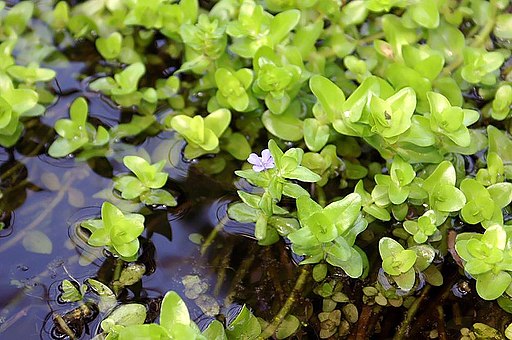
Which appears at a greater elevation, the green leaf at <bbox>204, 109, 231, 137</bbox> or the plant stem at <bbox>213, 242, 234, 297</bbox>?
the green leaf at <bbox>204, 109, 231, 137</bbox>

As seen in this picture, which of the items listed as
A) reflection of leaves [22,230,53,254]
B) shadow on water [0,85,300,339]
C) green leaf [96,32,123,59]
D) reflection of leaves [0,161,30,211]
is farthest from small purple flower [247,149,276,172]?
green leaf [96,32,123,59]

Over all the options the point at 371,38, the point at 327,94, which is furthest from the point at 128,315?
the point at 371,38

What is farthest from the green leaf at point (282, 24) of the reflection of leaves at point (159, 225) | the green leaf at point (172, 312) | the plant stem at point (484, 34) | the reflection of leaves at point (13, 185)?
the green leaf at point (172, 312)

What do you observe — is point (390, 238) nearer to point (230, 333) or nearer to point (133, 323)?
point (230, 333)

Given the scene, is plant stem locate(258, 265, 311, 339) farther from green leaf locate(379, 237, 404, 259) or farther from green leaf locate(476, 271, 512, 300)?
green leaf locate(476, 271, 512, 300)

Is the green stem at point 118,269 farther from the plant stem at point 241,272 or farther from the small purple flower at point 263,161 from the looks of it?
the small purple flower at point 263,161

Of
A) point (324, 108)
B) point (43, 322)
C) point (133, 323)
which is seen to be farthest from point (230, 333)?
point (324, 108)

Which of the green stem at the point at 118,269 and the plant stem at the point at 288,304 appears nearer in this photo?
the plant stem at the point at 288,304
